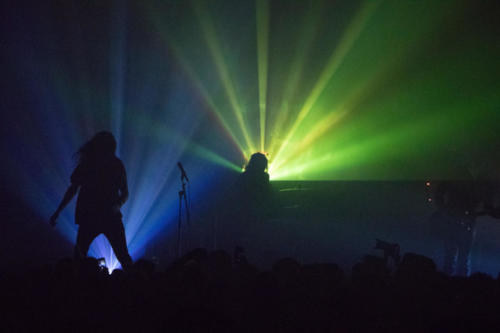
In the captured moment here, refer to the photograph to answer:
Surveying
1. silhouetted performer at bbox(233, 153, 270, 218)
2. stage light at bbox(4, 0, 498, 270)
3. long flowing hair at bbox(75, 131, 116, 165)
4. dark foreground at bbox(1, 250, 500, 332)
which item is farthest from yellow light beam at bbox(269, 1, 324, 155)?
dark foreground at bbox(1, 250, 500, 332)

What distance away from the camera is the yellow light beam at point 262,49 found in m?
7.22

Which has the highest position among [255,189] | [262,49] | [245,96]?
[262,49]

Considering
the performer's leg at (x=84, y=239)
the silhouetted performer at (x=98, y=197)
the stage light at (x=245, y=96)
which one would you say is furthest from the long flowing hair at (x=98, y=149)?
the stage light at (x=245, y=96)

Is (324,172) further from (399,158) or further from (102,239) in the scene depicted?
(102,239)

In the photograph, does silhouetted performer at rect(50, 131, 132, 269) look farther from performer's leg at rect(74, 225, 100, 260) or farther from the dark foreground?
the dark foreground

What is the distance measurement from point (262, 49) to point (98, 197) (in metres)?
6.49

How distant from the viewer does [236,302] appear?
4.14ft

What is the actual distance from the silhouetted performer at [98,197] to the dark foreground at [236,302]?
6.14 ft

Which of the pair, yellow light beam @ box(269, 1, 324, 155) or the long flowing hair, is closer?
the long flowing hair

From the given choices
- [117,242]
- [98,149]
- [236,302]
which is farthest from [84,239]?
[236,302]

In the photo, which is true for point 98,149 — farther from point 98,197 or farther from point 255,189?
point 255,189

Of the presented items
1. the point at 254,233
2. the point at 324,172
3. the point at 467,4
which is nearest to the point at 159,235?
the point at 254,233

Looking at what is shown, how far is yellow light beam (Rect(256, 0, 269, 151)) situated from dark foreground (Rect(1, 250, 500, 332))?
7.13 m

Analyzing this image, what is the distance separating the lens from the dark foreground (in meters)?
1.10
